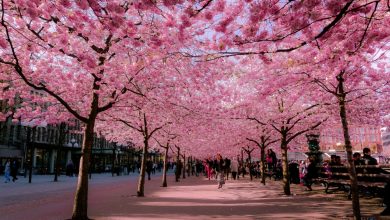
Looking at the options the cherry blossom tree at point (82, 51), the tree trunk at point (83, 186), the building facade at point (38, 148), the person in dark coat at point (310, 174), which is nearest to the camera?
the cherry blossom tree at point (82, 51)

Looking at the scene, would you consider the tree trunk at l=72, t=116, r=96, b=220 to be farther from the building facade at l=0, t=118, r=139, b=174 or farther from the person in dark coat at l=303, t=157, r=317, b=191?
the building facade at l=0, t=118, r=139, b=174

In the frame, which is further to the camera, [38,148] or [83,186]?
[38,148]

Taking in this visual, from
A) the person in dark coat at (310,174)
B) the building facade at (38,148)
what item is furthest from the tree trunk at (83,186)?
the building facade at (38,148)

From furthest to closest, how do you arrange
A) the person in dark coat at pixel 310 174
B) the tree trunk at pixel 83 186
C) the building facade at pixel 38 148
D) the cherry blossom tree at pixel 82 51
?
the building facade at pixel 38 148 → the person in dark coat at pixel 310 174 → the tree trunk at pixel 83 186 → the cherry blossom tree at pixel 82 51

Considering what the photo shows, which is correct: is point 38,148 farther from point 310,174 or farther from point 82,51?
point 82,51

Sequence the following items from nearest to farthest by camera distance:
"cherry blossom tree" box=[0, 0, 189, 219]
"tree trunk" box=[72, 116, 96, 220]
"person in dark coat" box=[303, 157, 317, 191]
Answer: "cherry blossom tree" box=[0, 0, 189, 219]
"tree trunk" box=[72, 116, 96, 220]
"person in dark coat" box=[303, 157, 317, 191]

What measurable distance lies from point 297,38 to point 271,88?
3.59 meters

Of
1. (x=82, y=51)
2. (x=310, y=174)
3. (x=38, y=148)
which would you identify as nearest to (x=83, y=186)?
(x=82, y=51)

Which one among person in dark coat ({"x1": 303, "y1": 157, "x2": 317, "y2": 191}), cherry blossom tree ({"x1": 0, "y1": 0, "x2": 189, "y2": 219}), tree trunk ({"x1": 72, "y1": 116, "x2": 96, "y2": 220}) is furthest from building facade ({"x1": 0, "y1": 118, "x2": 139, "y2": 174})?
tree trunk ({"x1": 72, "y1": 116, "x2": 96, "y2": 220})

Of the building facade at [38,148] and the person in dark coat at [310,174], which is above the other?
the building facade at [38,148]

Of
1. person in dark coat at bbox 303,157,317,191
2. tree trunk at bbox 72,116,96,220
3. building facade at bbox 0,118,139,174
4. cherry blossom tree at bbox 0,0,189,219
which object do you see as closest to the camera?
cherry blossom tree at bbox 0,0,189,219

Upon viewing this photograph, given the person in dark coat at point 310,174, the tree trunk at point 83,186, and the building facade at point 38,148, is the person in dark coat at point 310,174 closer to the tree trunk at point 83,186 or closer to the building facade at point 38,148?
the tree trunk at point 83,186

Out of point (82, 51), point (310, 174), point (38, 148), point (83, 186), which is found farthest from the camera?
point (38, 148)

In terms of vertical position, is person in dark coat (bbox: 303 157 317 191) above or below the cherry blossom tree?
below
